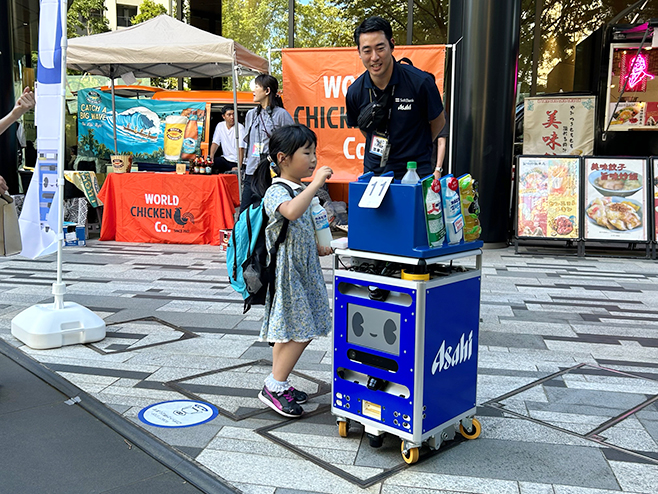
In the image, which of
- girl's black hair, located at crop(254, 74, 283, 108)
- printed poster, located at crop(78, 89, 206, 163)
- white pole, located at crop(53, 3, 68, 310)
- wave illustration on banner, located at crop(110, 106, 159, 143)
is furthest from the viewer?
wave illustration on banner, located at crop(110, 106, 159, 143)

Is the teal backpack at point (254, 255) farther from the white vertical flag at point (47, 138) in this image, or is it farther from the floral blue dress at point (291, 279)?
the white vertical flag at point (47, 138)

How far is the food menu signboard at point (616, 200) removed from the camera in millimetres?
8398

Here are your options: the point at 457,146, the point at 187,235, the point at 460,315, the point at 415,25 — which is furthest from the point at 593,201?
the point at 460,315

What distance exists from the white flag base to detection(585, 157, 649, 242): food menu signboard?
6437mm

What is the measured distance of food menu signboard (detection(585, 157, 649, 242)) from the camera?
840 cm

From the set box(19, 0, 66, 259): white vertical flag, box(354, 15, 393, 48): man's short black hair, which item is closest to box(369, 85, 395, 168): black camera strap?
box(354, 15, 393, 48): man's short black hair

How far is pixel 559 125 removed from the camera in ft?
33.4

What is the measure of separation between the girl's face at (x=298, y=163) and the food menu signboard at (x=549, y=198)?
6.06m

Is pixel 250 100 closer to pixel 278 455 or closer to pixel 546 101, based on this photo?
pixel 546 101

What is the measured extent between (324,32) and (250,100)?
2.10 m

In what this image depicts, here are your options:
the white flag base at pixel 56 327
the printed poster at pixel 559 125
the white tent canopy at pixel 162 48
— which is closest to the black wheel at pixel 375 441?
the white flag base at pixel 56 327

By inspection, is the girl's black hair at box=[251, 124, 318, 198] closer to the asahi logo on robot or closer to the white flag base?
the asahi logo on robot

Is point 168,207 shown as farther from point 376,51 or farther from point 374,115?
point 376,51

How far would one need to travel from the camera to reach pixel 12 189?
11.9 metres
